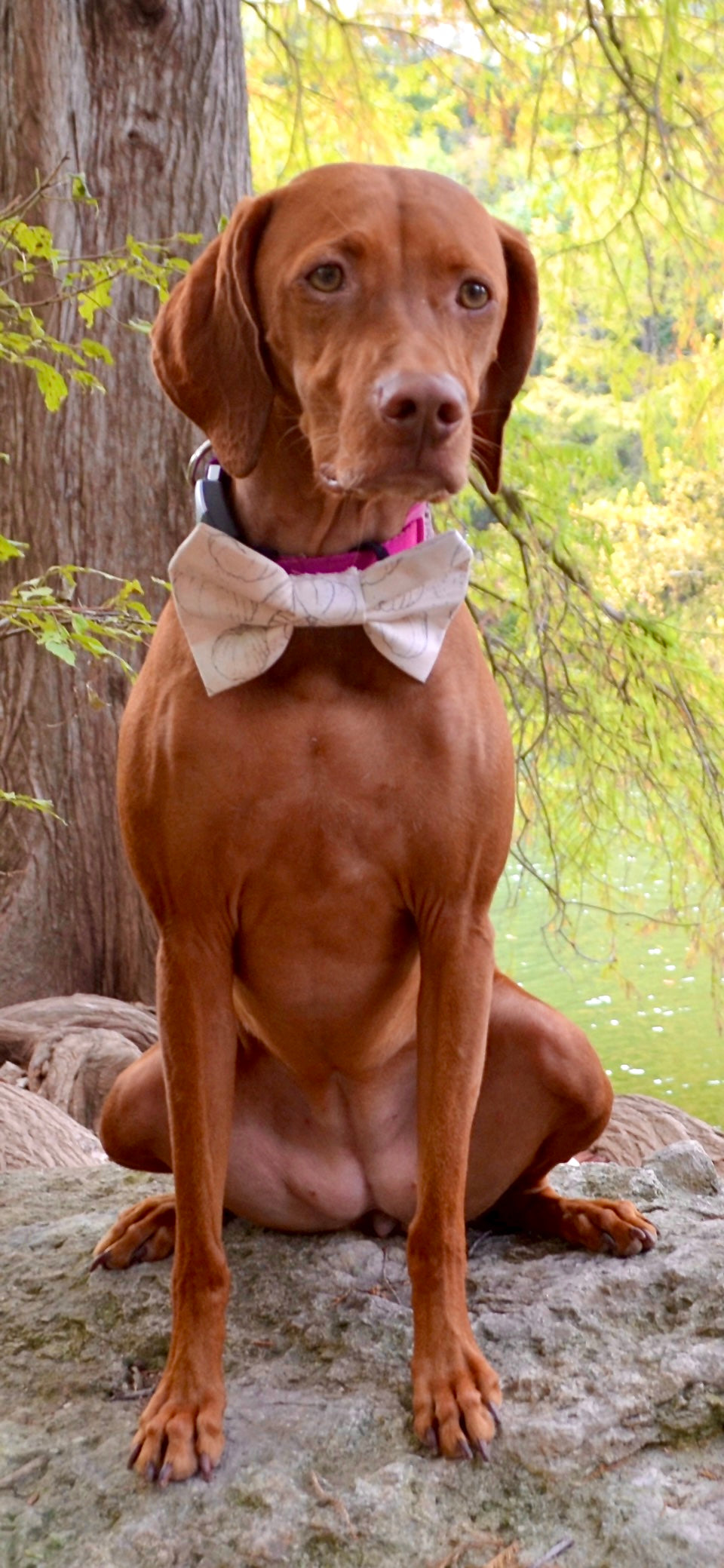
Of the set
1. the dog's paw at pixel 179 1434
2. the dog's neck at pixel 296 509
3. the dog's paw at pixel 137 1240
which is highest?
the dog's neck at pixel 296 509

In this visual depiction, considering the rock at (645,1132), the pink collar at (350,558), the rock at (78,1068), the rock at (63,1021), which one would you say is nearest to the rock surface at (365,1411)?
the pink collar at (350,558)

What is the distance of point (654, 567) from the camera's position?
13227 mm

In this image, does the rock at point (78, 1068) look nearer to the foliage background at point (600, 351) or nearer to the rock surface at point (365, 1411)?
the foliage background at point (600, 351)

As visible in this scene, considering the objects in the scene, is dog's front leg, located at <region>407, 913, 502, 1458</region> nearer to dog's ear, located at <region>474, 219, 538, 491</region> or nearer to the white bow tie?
the white bow tie

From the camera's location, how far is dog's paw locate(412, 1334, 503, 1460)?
186 cm

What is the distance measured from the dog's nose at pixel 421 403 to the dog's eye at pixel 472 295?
24 centimetres

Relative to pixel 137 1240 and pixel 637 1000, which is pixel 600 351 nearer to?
pixel 637 1000

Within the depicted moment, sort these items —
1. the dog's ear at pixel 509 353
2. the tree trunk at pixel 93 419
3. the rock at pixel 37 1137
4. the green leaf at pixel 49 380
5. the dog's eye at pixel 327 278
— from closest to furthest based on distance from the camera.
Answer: the dog's eye at pixel 327 278, the dog's ear at pixel 509 353, the green leaf at pixel 49 380, the rock at pixel 37 1137, the tree trunk at pixel 93 419

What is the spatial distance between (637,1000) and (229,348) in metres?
8.50

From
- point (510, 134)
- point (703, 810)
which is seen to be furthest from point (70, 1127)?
point (510, 134)

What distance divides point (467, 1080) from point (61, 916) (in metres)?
3.04

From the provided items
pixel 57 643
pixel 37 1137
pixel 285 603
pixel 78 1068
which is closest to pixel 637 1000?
pixel 78 1068

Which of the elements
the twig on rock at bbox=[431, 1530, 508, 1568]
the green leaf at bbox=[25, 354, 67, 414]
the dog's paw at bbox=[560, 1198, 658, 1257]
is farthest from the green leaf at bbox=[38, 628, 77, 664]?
the twig on rock at bbox=[431, 1530, 508, 1568]

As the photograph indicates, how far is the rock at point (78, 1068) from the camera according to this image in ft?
14.1
